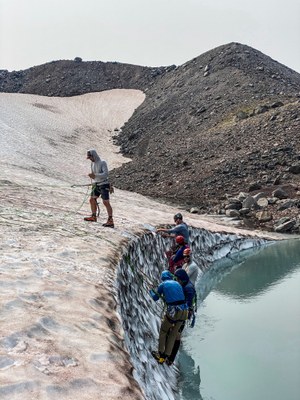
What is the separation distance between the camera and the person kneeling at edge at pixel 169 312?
30.7 ft

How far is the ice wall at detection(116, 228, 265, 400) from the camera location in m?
8.68

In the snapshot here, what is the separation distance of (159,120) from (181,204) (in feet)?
96.3

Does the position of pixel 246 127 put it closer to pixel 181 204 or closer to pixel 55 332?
pixel 181 204

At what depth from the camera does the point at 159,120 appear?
206 feet

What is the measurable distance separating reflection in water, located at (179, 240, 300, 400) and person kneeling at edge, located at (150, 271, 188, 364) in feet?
3.74

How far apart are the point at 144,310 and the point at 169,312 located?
2.27 metres

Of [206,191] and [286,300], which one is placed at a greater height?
[206,191]

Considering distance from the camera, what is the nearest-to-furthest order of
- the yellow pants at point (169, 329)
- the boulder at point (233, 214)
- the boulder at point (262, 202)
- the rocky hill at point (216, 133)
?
the yellow pants at point (169, 329)
the boulder at point (233, 214)
the boulder at point (262, 202)
the rocky hill at point (216, 133)

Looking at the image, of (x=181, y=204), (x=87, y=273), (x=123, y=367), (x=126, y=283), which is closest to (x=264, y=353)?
(x=126, y=283)

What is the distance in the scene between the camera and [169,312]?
31.4 feet

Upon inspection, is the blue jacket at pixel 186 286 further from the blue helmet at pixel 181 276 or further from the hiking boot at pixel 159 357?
the hiking boot at pixel 159 357

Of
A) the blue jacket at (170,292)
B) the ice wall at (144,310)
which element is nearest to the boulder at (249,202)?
the ice wall at (144,310)

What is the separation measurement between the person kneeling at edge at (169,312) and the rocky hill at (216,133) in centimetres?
2202

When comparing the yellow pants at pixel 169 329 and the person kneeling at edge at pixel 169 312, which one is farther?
the yellow pants at pixel 169 329
